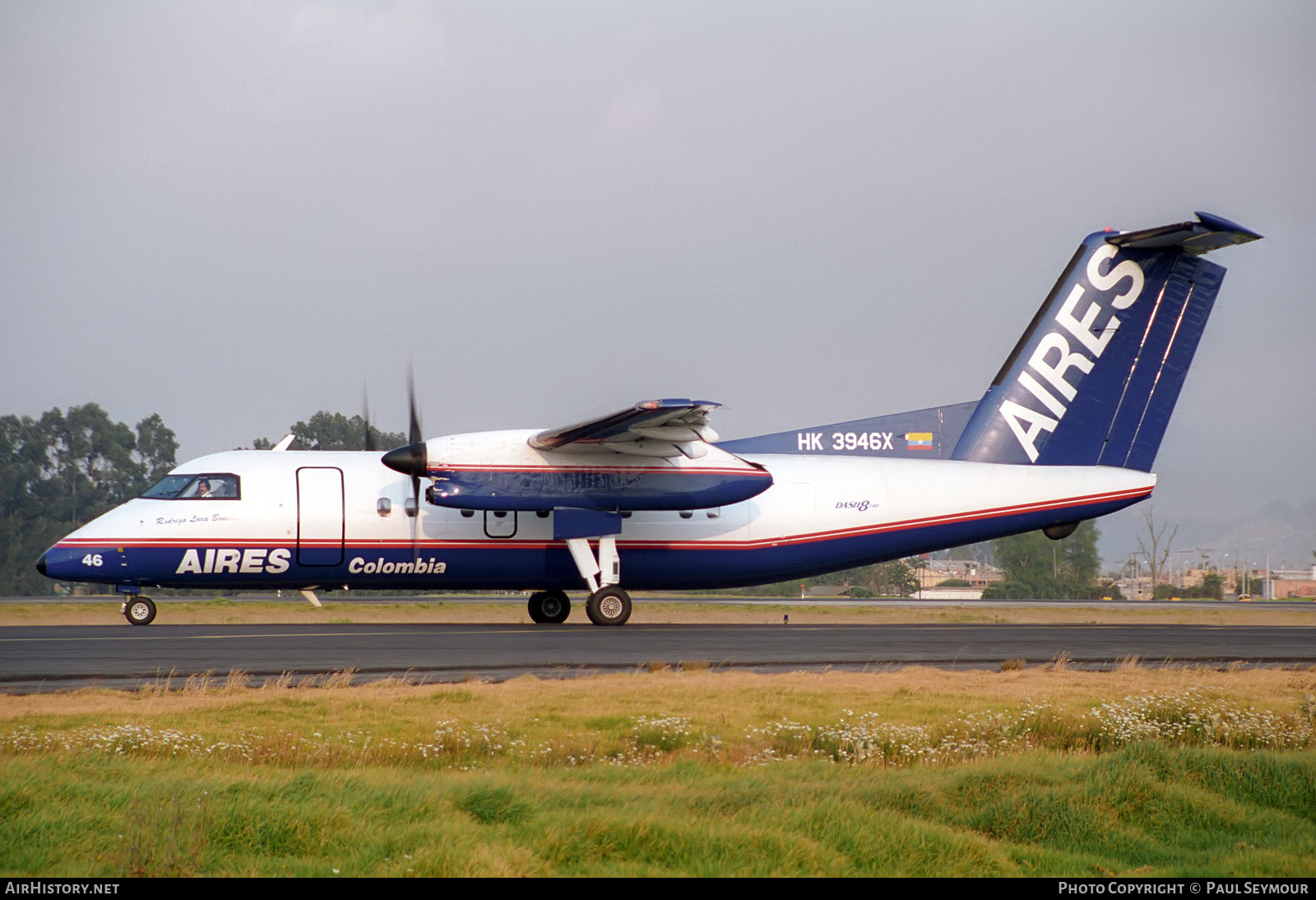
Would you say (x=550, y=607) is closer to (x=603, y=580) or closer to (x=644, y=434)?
(x=603, y=580)

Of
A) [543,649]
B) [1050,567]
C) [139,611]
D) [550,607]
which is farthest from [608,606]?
[1050,567]

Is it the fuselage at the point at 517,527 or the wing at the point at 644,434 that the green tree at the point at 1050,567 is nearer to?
the fuselage at the point at 517,527

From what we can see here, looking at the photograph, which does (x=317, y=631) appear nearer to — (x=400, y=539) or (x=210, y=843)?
(x=400, y=539)

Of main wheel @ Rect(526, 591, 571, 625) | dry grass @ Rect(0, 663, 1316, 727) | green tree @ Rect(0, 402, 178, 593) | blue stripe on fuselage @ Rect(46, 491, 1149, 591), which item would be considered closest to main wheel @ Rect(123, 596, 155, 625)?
blue stripe on fuselage @ Rect(46, 491, 1149, 591)

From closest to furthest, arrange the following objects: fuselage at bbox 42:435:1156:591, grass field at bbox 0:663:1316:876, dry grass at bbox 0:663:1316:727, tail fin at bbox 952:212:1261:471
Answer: grass field at bbox 0:663:1316:876 → dry grass at bbox 0:663:1316:727 → fuselage at bbox 42:435:1156:591 → tail fin at bbox 952:212:1261:471

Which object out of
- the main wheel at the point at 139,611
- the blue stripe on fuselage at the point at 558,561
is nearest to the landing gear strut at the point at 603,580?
the blue stripe on fuselage at the point at 558,561

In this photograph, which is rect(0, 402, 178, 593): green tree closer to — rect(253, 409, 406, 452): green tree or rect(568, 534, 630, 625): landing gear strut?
rect(253, 409, 406, 452): green tree

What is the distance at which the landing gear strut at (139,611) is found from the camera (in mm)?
21547

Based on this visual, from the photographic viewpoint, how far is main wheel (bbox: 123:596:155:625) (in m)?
21.5

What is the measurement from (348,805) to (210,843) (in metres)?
0.92

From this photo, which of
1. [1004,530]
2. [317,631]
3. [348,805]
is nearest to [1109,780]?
[348,805]

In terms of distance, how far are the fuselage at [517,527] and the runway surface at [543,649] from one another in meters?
1.31

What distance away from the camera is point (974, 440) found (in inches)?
969

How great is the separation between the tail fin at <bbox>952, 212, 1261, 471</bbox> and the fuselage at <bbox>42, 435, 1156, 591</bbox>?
0.62 m
